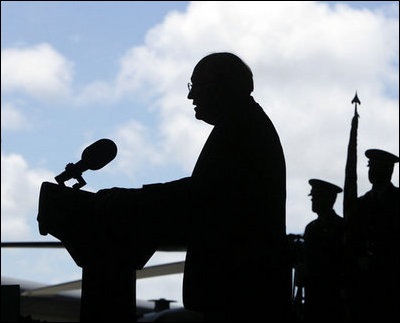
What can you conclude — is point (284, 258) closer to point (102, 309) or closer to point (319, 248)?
point (102, 309)

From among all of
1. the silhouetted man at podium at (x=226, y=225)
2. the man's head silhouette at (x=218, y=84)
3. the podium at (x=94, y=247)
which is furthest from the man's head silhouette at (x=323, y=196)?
the podium at (x=94, y=247)

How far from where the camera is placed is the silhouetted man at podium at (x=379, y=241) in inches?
300

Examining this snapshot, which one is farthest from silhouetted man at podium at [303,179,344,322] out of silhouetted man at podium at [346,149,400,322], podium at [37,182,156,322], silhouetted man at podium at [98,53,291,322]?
podium at [37,182,156,322]

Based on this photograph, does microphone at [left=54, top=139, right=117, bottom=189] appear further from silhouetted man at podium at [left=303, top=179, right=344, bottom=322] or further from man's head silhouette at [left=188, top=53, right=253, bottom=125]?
silhouetted man at podium at [left=303, top=179, right=344, bottom=322]

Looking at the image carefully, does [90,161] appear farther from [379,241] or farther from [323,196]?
[323,196]

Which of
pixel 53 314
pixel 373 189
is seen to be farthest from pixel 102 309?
pixel 53 314

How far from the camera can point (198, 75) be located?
3.13m

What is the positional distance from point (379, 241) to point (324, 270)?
1.05 m

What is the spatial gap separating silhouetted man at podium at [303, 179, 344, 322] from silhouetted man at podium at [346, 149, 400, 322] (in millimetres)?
469

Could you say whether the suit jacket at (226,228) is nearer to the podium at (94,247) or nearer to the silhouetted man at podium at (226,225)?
the silhouetted man at podium at (226,225)

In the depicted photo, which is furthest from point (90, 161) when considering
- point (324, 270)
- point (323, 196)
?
point (323, 196)

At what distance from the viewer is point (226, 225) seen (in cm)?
281

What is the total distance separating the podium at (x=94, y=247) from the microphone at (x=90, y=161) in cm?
9

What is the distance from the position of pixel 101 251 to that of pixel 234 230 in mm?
436
